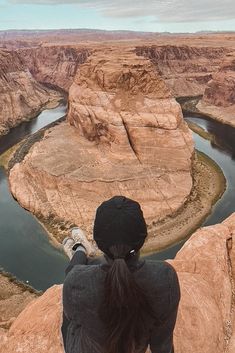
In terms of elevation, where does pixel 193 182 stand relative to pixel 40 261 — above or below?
above

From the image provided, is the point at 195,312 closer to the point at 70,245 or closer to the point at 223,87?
the point at 70,245

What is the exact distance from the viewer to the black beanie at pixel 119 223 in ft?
12.1

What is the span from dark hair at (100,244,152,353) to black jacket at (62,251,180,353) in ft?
0.34

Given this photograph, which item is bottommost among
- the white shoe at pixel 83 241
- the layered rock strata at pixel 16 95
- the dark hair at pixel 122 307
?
the layered rock strata at pixel 16 95

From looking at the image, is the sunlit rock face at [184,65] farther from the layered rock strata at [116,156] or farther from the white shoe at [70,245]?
the white shoe at [70,245]

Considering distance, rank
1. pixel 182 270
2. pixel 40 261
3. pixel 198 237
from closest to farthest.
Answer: pixel 182 270
pixel 198 237
pixel 40 261

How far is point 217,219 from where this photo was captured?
112 ft

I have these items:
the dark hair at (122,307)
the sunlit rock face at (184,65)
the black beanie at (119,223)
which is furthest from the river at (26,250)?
the sunlit rock face at (184,65)

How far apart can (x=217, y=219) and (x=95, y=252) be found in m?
30.7

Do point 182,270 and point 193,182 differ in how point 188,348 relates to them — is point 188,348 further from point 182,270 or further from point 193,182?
point 193,182

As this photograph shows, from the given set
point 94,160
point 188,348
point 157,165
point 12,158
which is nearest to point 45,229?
point 94,160

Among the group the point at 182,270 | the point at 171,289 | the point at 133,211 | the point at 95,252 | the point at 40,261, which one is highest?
the point at 133,211

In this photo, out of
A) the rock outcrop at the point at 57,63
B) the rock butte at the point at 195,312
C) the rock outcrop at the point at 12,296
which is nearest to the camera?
the rock butte at the point at 195,312

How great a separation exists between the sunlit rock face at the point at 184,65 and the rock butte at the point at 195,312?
3214 inches
